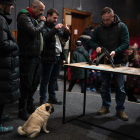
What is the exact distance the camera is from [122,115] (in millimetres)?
2473

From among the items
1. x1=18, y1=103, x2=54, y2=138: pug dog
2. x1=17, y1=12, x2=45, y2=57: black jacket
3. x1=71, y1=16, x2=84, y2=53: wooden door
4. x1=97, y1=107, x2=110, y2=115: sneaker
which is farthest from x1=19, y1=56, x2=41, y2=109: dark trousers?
x1=71, y1=16, x2=84, y2=53: wooden door

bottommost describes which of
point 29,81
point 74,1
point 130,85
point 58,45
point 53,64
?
point 130,85

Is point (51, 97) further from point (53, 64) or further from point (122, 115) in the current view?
point (122, 115)

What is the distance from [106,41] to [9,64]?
1338mm

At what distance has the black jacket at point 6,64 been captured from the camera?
5.85 feet

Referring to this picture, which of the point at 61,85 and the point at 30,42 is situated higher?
the point at 30,42

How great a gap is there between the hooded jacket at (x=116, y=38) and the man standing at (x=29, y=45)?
2.80 feet

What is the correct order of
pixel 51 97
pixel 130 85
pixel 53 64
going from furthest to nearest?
pixel 130 85, pixel 51 97, pixel 53 64

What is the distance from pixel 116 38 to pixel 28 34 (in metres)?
1.15

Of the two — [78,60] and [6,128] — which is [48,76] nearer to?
[6,128]

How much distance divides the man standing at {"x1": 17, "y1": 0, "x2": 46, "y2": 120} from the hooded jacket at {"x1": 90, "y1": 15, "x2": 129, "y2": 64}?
2.80 feet

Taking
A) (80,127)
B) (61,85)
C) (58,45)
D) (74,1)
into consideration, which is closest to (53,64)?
(58,45)

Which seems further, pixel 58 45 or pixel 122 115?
pixel 58 45

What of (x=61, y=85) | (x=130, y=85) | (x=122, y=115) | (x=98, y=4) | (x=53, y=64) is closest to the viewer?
(x=122, y=115)
